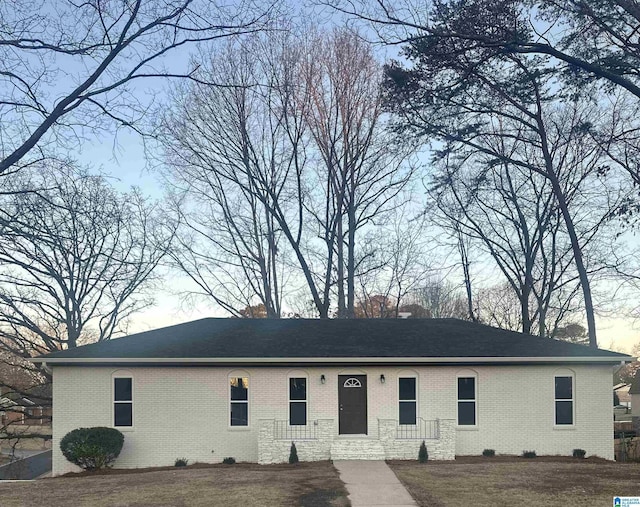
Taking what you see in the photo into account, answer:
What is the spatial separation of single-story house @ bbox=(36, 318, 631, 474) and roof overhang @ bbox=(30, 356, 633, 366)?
3 cm

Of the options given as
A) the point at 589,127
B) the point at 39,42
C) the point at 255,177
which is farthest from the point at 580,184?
the point at 39,42

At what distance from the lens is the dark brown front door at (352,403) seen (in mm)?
21062

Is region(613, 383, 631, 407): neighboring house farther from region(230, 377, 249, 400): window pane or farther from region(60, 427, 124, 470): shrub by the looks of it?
region(60, 427, 124, 470): shrub

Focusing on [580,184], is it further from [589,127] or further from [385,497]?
[385,497]

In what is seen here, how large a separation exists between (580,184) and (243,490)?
2437cm

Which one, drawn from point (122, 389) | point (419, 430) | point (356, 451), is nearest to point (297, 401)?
point (356, 451)

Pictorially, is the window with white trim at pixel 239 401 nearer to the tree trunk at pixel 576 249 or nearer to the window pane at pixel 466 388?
the window pane at pixel 466 388

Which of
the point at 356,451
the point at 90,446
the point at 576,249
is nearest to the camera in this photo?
the point at 90,446

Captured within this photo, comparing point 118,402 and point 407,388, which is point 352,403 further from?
point 118,402

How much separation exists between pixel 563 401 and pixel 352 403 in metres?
6.64

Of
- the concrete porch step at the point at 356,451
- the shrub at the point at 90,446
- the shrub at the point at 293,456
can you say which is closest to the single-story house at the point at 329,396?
the concrete porch step at the point at 356,451

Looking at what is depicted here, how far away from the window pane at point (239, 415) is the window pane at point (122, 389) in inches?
126

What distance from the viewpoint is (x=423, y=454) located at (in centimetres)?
1973

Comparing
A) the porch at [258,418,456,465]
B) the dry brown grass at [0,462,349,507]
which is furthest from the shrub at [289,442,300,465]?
the dry brown grass at [0,462,349,507]
